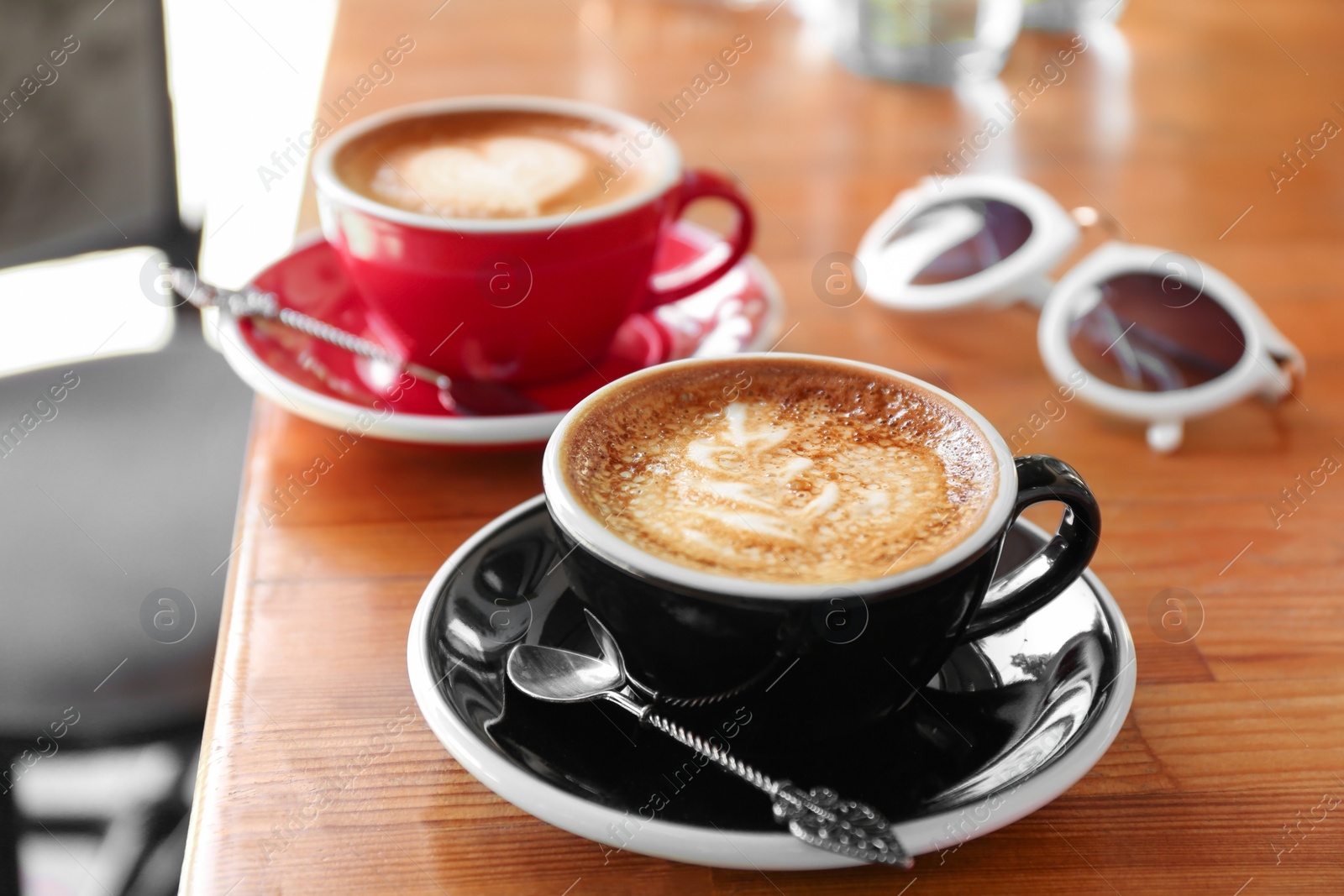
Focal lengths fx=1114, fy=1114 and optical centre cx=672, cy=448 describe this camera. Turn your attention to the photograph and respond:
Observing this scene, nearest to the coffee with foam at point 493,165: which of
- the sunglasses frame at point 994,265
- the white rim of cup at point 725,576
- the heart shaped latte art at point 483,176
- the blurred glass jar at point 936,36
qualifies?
the heart shaped latte art at point 483,176

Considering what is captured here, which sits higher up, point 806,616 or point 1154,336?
point 806,616

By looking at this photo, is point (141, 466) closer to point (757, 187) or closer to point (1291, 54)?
point (757, 187)

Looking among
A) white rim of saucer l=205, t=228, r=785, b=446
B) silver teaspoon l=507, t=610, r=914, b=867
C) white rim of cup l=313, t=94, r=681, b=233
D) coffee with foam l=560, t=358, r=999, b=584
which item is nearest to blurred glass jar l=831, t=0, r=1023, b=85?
white rim of cup l=313, t=94, r=681, b=233

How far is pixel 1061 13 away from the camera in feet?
5.93

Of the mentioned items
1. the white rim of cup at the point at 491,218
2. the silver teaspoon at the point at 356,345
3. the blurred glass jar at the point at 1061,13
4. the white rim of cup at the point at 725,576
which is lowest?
the blurred glass jar at the point at 1061,13

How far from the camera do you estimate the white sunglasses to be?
85cm

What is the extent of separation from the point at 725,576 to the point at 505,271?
38 cm

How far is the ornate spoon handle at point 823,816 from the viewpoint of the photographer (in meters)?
0.42

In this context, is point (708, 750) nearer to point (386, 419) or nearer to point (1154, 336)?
point (386, 419)

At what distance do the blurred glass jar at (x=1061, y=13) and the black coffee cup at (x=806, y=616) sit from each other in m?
1.53

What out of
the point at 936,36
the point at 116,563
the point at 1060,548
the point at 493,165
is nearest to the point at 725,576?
the point at 1060,548

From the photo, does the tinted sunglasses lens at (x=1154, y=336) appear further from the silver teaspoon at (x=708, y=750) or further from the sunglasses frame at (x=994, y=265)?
the silver teaspoon at (x=708, y=750)

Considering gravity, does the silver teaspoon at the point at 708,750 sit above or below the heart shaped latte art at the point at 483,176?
below

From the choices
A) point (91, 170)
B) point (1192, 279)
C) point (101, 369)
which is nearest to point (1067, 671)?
point (1192, 279)
